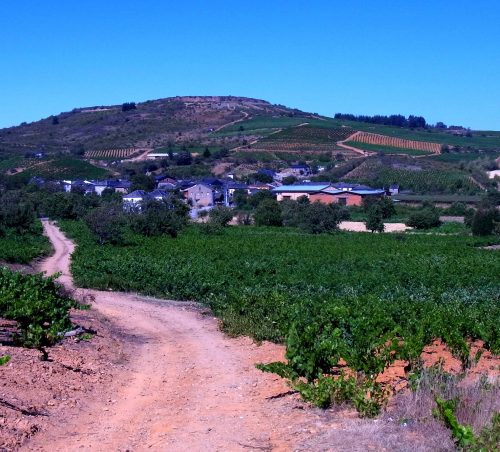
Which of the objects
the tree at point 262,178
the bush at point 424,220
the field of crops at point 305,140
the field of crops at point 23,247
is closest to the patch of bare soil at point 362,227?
the bush at point 424,220

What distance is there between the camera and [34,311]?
1207 centimetres

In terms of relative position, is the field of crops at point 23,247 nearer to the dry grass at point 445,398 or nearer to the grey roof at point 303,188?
the dry grass at point 445,398

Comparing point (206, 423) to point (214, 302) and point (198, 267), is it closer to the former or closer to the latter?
point (214, 302)

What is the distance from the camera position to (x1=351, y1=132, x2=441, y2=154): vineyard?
142000 millimetres

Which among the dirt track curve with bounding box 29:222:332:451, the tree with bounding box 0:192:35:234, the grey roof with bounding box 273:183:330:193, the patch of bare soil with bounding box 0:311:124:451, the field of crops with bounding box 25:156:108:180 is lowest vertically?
the dirt track curve with bounding box 29:222:332:451

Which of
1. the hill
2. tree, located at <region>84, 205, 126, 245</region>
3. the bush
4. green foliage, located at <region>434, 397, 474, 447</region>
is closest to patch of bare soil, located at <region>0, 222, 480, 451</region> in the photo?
green foliage, located at <region>434, 397, 474, 447</region>

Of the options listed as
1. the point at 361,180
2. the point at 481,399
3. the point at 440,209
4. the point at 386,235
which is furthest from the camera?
the point at 361,180

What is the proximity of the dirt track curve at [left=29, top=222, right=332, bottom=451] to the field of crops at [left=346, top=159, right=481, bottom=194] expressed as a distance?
295 ft

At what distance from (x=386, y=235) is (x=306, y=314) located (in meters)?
46.0

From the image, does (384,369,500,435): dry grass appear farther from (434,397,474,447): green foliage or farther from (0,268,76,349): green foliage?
(0,268,76,349): green foliage

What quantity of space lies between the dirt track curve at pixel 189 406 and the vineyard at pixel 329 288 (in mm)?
568

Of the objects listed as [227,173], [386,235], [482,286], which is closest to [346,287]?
[482,286]

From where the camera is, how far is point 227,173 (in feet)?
387

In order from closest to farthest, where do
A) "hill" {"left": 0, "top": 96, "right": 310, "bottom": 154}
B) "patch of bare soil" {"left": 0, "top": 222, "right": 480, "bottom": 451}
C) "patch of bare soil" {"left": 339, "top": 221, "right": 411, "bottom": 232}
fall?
"patch of bare soil" {"left": 0, "top": 222, "right": 480, "bottom": 451} → "patch of bare soil" {"left": 339, "top": 221, "right": 411, "bottom": 232} → "hill" {"left": 0, "top": 96, "right": 310, "bottom": 154}
